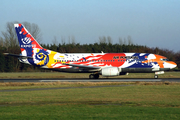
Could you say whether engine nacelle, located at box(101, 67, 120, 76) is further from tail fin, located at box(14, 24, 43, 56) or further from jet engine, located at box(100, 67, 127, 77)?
tail fin, located at box(14, 24, 43, 56)

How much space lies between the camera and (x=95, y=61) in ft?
139

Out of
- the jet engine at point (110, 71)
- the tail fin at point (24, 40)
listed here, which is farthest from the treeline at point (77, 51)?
the jet engine at point (110, 71)

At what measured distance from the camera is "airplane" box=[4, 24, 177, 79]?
135 ft

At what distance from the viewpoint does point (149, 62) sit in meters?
41.3

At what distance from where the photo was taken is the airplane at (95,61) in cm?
4122

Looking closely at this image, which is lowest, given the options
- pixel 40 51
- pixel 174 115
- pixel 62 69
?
pixel 174 115

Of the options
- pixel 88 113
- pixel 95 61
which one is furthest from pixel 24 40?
pixel 88 113

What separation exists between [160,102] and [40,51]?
30.0m

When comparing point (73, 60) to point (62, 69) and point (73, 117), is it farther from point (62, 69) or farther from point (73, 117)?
point (73, 117)

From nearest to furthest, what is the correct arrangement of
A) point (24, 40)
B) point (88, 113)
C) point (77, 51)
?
1. point (88, 113)
2. point (24, 40)
3. point (77, 51)

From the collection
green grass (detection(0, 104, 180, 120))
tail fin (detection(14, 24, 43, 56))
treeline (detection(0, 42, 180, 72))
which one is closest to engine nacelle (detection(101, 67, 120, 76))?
tail fin (detection(14, 24, 43, 56))

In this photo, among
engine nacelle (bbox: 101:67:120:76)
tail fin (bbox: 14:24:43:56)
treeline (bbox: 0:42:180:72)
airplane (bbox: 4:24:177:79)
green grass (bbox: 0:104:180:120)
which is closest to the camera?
green grass (bbox: 0:104:180:120)

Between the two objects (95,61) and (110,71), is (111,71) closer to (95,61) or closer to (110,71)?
(110,71)

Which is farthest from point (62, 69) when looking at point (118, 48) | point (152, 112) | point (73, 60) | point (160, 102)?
point (118, 48)
